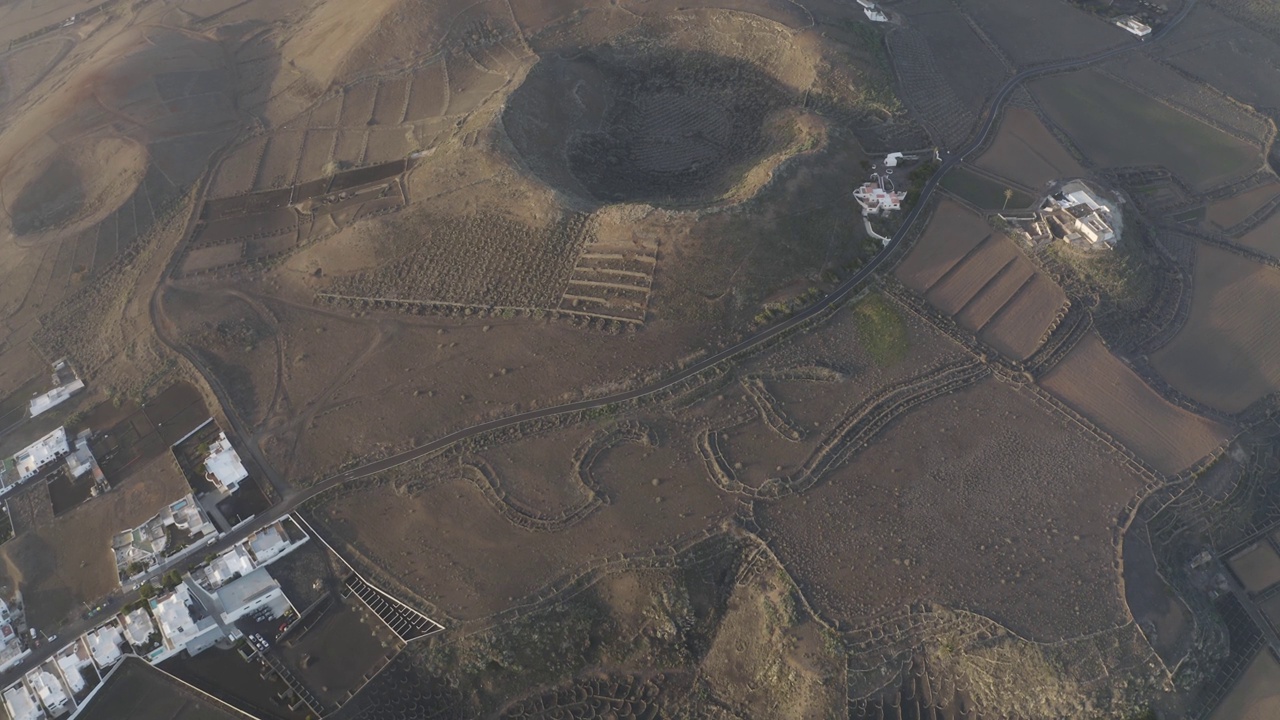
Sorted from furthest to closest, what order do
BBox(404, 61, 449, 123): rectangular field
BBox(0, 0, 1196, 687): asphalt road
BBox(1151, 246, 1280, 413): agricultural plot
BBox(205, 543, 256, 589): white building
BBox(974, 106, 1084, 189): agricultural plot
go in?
1. BBox(404, 61, 449, 123): rectangular field
2. BBox(974, 106, 1084, 189): agricultural plot
3. BBox(1151, 246, 1280, 413): agricultural plot
4. BBox(0, 0, 1196, 687): asphalt road
5. BBox(205, 543, 256, 589): white building

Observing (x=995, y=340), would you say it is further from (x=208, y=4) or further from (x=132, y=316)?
(x=208, y=4)

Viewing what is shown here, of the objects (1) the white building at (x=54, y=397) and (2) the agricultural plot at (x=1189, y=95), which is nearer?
(1) the white building at (x=54, y=397)

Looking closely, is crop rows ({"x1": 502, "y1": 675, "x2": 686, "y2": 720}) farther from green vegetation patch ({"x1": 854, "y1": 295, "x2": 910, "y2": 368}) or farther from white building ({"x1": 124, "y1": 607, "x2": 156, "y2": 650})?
green vegetation patch ({"x1": 854, "y1": 295, "x2": 910, "y2": 368})

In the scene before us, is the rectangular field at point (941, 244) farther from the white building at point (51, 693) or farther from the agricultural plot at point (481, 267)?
the white building at point (51, 693)

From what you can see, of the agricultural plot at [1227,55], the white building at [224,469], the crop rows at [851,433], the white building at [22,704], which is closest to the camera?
the white building at [22,704]

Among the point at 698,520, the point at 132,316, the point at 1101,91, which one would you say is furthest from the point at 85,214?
the point at 1101,91

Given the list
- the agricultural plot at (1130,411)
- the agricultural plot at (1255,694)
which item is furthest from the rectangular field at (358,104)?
the agricultural plot at (1255,694)

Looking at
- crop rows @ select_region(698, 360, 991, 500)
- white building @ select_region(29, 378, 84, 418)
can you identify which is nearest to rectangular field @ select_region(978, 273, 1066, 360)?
crop rows @ select_region(698, 360, 991, 500)
